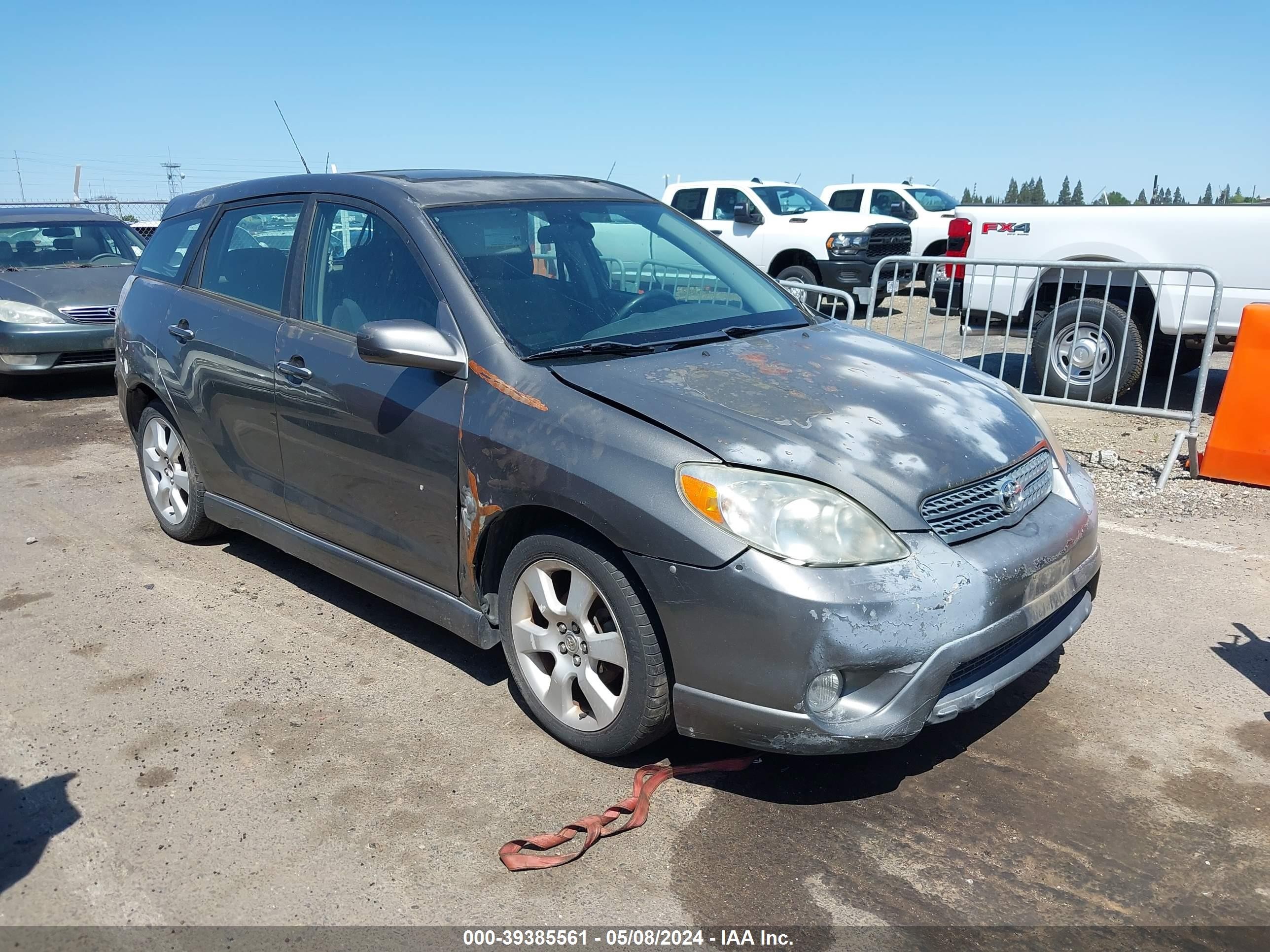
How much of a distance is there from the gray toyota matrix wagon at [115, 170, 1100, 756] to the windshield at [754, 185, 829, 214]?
11953 millimetres

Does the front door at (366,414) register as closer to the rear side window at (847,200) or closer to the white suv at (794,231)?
the white suv at (794,231)

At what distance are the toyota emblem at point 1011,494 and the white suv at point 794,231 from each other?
38.7 ft

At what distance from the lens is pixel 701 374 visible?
3363 millimetres

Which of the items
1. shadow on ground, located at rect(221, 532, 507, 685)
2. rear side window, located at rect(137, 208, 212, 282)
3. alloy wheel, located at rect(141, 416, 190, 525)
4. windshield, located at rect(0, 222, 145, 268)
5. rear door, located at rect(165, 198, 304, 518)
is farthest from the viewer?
windshield, located at rect(0, 222, 145, 268)

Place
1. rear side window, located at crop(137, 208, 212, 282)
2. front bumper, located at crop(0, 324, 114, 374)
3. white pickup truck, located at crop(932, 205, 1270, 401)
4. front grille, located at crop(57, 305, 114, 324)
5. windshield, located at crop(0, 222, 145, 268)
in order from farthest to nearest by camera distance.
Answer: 1. windshield, located at crop(0, 222, 145, 268)
2. front grille, located at crop(57, 305, 114, 324)
3. front bumper, located at crop(0, 324, 114, 374)
4. white pickup truck, located at crop(932, 205, 1270, 401)
5. rear side window, located at crop(137, 208, 212, 282)

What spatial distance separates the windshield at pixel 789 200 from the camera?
16.1 meters

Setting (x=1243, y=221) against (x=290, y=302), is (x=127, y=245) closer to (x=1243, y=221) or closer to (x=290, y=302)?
(x=290, y=302)

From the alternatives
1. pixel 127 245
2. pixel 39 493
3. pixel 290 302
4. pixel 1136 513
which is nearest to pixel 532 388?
pixel 290 302

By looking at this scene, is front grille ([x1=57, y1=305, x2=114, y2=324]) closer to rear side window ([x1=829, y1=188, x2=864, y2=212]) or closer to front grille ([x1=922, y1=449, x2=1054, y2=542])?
front grille ([x1=922, y1=449, x2=1054, y2=542])

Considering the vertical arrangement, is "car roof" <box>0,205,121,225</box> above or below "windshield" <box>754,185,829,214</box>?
below

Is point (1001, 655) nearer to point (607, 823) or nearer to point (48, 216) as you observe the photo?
point (607, 823)

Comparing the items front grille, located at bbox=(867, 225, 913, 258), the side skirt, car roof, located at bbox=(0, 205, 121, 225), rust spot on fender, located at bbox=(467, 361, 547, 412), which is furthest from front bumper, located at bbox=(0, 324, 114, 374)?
front grille, located at bbox=(867, 225, 913, 258)

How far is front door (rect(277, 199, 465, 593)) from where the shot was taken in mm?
3557

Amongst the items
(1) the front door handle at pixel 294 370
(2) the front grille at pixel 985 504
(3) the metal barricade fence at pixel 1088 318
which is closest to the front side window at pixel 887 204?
(3) the metal barricade fence at pixel 1088 318
